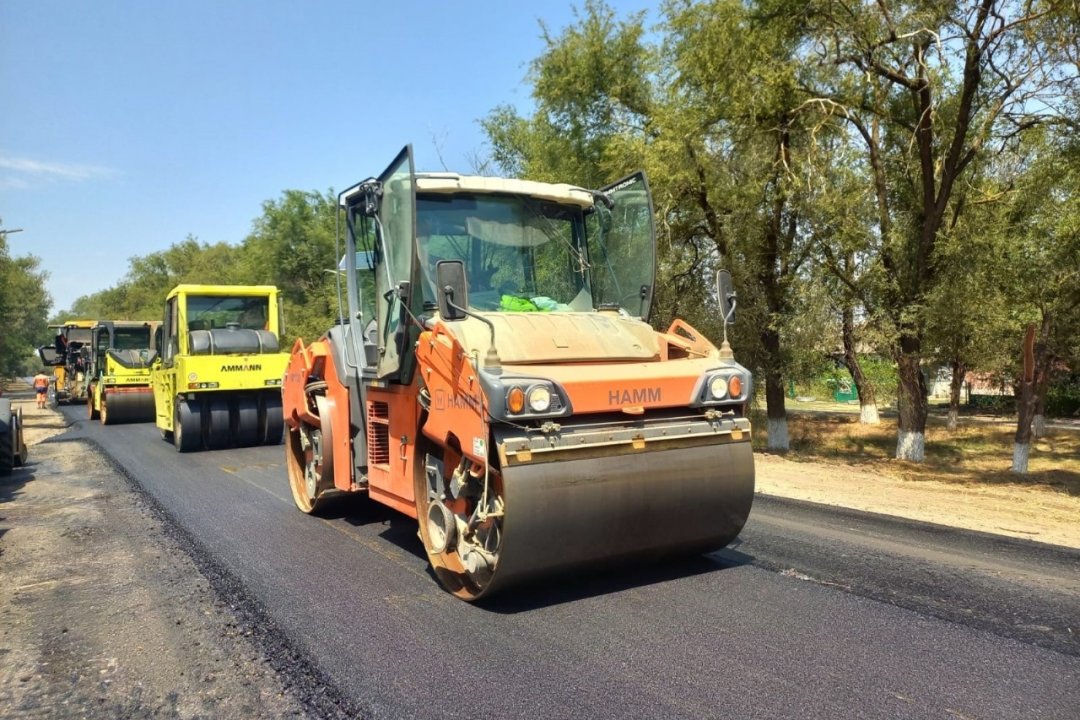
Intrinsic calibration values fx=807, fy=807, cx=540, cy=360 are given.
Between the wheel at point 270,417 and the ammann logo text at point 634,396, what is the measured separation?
9999mm

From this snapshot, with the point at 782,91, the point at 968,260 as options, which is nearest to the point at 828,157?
the point at 782,91

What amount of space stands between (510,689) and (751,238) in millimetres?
10890

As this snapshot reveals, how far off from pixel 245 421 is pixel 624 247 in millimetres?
9152

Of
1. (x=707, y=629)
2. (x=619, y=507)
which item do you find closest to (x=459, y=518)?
(x=619, y=507)

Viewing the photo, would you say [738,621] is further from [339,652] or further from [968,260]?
[968,260]

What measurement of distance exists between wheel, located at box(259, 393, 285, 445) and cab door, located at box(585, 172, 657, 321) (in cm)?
877

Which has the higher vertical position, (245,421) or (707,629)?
(245,421)

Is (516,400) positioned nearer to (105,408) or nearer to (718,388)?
(718,388)

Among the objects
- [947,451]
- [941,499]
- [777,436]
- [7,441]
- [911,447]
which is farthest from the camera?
[947,451]

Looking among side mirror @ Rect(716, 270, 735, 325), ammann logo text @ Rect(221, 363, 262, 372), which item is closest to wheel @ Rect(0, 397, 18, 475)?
ammann logo text @ Rect(221, 363, 262, 372)

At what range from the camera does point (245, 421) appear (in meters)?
13.2

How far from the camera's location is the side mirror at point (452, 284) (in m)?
4.70

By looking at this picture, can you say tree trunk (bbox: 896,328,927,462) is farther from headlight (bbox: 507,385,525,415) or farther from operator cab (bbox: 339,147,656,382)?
headlight (bbox: 507,385,525,415)

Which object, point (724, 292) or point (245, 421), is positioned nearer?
point (724, 292)
